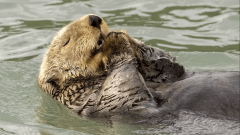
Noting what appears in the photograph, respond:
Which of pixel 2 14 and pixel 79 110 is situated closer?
pixel 79 110

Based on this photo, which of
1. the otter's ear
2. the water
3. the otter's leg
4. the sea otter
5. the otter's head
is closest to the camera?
the sea otter

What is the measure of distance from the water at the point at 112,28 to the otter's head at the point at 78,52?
466mm

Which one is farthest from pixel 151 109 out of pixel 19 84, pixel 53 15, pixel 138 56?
pixel 53 15

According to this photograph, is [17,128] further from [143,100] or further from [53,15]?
[53,15]

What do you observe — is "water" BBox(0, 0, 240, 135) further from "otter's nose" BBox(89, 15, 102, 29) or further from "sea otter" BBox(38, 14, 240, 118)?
"otter's nose" BBox(89, 15, 102, 29)

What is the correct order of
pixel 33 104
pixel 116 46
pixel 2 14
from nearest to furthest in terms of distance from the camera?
pixel 116 46 → pixel 33 104 → pixel 2 14

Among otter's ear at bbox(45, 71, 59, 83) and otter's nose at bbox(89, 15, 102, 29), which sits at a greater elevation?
otter's nose at bbox(89, 15, 102, 29)

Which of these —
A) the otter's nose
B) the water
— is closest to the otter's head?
the otter's nose

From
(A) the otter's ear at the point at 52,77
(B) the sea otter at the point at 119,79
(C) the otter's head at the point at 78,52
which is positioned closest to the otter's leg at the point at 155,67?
(B) the sea otter at the point at 119,79

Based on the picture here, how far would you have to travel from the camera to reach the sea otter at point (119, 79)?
347cm

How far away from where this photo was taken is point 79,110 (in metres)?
3.71

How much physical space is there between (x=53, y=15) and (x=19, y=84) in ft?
9.92

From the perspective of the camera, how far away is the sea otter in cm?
347

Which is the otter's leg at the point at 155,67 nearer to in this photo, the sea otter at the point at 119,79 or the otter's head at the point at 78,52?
the sea otter at the point at 119,79
